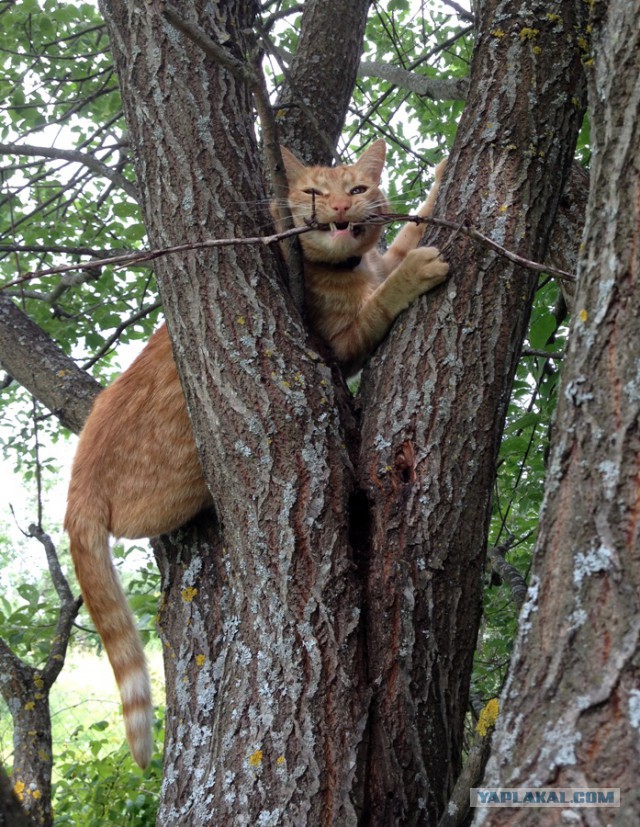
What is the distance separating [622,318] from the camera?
46.3 inches

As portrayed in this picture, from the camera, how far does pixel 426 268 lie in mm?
2088

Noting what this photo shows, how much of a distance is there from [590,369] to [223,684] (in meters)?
1.15

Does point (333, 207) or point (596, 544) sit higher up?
point (333, 207)

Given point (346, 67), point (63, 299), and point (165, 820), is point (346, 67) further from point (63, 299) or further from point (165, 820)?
point (165, 820)

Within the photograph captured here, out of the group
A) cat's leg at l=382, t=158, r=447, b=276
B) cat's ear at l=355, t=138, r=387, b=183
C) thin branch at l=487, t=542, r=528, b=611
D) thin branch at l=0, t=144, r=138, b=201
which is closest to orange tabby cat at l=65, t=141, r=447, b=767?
cat's leg at l=382, t=158, r=447, b=276

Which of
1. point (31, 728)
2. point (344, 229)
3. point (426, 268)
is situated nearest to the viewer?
point (426, 268)

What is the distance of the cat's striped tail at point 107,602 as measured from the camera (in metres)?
2.53

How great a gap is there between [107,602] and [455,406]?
4.53 feet

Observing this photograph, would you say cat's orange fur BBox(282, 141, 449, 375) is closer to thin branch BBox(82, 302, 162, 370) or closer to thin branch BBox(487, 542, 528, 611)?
thin branch BBox(82, 302, 162, 370)

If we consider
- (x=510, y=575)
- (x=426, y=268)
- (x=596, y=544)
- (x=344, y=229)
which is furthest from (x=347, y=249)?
(x=596, y=544)

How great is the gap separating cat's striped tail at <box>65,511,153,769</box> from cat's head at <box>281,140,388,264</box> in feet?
4.56

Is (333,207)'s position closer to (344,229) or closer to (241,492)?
(344,229)

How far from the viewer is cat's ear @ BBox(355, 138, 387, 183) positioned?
11.4 feet

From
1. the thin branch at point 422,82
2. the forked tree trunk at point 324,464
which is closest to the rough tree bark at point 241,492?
the forked tree trunk at point 324,464
